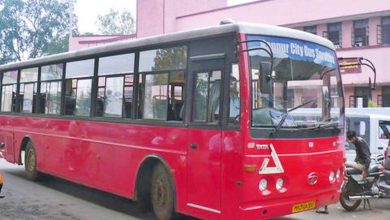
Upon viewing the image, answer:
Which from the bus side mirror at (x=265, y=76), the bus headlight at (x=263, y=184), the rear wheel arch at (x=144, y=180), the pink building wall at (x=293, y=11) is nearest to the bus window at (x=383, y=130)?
the rear wheel arch at (x=144, y=180)

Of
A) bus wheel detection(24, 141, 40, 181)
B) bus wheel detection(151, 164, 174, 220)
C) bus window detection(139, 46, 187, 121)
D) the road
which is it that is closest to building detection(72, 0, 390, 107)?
the road

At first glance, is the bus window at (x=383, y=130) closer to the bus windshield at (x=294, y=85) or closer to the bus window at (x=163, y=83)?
the bus windshield at (x=294, y=85)

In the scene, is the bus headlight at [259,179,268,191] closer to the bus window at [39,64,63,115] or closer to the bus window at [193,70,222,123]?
the bus window at [193,70,222,123]

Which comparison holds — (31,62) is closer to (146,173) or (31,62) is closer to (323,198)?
(146,173)

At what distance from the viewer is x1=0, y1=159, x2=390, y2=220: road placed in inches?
344

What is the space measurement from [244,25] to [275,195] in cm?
223

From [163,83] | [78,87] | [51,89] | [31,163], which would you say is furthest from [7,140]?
[163,83]

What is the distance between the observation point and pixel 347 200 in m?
9.70

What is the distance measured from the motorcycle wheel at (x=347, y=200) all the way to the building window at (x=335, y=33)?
16.0 meters

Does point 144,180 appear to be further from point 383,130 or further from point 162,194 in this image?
point 383,130

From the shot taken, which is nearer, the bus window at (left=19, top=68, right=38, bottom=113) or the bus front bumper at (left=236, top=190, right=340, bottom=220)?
the bus front bumper at (left=236, top=190, right=340, bottom=220)

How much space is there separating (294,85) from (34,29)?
5587 cm

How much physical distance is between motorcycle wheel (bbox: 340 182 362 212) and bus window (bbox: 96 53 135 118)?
4.15 m

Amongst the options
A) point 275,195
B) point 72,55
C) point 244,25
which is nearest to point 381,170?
point 275,195
